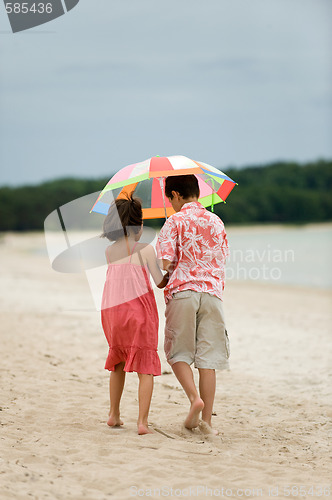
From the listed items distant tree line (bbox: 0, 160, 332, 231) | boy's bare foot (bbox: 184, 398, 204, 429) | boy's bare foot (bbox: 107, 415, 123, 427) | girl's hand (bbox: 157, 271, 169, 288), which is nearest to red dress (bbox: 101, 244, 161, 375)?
girl's hand (bbox: 157, 271, 169, 288)

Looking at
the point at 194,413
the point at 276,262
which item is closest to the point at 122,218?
the point at 194,413

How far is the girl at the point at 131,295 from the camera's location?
3875 mm

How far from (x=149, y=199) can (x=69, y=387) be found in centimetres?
194

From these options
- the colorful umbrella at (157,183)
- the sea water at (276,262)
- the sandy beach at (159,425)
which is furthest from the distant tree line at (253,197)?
the colorful umbrella at (157,183)

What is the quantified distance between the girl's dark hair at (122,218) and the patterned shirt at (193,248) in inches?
7.4

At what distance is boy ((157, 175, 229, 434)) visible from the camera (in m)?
3.88

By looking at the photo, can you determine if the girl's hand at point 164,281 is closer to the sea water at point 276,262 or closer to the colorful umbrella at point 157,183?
the colorful umbrella at point 157,183

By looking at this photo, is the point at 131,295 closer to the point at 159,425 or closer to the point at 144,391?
the point at 144,391

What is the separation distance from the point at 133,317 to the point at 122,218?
2.09 feet

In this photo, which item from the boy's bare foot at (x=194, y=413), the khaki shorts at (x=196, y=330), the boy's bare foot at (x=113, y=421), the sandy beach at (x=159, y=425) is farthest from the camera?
the boy's bare foot at (x=113, y=421)

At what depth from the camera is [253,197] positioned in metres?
55.8

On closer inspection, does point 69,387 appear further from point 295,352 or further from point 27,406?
point 295,352

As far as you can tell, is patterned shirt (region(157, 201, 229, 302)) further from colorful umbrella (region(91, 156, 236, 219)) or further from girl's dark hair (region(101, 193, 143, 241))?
colorful umbrella (region(91, 156, 236, 219))

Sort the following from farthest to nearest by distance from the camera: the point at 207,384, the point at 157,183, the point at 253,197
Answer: the point at 253,197 < the point at 157,183 < the point at 207,384
